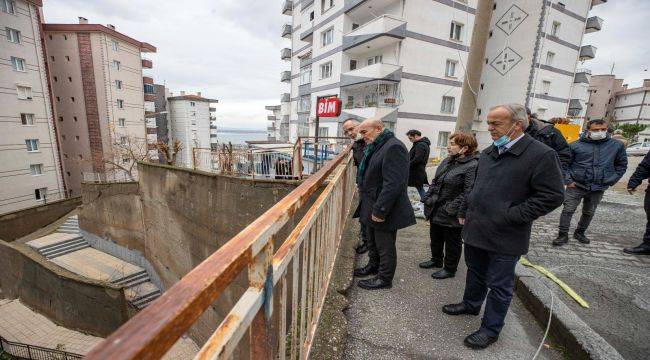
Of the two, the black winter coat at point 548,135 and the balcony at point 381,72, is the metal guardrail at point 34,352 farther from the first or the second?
the balcony at point 381,72

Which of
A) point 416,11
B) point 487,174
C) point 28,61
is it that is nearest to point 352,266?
point 487,174

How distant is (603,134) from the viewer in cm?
412

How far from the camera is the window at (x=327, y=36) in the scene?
20.8 m

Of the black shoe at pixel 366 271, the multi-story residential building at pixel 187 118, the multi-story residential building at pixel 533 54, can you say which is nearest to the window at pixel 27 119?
the multi-story residential building at pixel 187 118

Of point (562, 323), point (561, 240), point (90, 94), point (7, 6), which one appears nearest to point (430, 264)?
point (562, 323)

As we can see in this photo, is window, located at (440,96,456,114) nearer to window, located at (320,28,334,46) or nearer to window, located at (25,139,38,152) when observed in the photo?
window, located at (320,28,334,46)

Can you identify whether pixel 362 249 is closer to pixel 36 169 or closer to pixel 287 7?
pixel 36 169

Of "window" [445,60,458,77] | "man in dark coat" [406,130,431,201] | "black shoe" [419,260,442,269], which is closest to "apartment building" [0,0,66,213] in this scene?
"man in dark coat" [406,130,431,201]

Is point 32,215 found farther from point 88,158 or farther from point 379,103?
point 379,103

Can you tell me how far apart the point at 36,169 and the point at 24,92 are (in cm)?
549

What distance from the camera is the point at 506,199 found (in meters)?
2.28

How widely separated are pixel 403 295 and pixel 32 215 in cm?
2507

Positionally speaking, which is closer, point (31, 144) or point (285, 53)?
point (31, 144)

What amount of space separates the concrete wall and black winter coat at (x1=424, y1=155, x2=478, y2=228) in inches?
948
